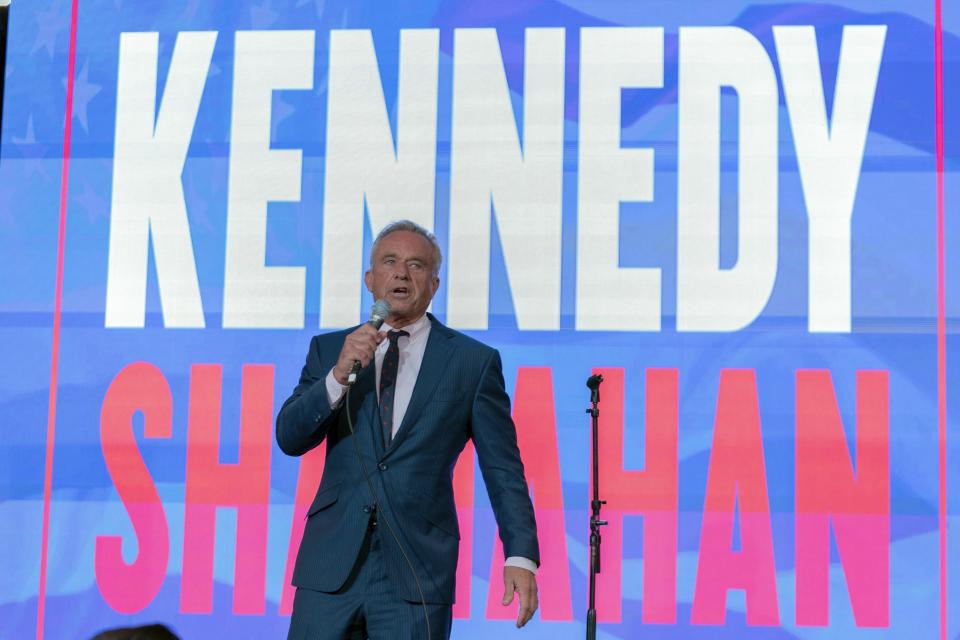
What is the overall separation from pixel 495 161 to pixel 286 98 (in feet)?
2.58

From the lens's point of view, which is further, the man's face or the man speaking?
the man's face

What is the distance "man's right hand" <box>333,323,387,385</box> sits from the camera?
2.67 m

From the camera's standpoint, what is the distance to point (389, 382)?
9.91 feet

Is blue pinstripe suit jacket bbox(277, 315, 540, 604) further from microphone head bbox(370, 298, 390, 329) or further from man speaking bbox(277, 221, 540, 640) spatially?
microphone head bbox(370, 298, 390, 329)

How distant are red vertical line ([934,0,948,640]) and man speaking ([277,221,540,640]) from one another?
69.3 inches

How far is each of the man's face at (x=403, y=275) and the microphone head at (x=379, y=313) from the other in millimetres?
172

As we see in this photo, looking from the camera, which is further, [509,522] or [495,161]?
[495,161]

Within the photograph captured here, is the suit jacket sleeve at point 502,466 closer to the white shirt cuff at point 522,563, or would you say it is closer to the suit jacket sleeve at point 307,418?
the white shirt cuff at point 522,563

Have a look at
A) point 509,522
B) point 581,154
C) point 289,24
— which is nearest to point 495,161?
point 581,154

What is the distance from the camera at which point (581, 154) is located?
172 inches

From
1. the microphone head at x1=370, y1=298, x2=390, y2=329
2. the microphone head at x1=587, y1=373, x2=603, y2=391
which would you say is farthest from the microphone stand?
the microphone head at x1=370, y1=298, x2=390, y2=329

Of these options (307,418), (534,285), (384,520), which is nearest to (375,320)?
(307,418)

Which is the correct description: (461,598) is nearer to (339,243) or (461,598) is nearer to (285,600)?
(285,600)

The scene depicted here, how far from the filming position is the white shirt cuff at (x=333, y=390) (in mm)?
2809
